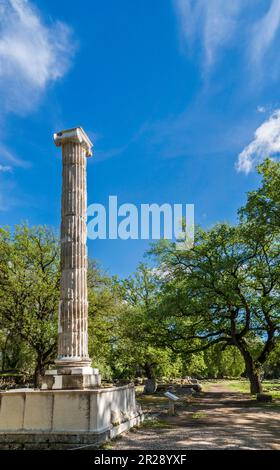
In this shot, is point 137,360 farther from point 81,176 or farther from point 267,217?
point 81,176

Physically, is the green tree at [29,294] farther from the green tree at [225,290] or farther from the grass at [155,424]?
the grass at [155,424]

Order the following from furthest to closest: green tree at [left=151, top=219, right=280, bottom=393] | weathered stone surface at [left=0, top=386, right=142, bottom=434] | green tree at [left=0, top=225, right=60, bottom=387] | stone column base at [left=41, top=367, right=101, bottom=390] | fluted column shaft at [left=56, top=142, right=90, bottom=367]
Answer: green tree at [left=0, top=225, right=60, bottom=387], green tree at [left=151, top=219, right=280, bottom=393], fluted column shaft at [left=56, top=142, right=90, bottom=367], stone column base at [left=41, top=367, right=101, bottom=390], weathered stone surface at [left=0, top=386, right=142, bottom=434]

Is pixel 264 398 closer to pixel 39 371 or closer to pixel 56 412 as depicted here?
pixel 39 371

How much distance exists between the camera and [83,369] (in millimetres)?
12352

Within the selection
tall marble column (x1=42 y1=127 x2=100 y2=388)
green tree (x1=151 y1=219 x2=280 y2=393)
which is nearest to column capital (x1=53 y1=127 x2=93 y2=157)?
tall marble column (x1=42 y1=127 x2=100 y2=388)

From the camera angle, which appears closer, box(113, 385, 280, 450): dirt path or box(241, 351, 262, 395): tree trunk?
box(113, 385, 280, 450): dirt path

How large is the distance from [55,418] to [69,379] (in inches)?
59.8

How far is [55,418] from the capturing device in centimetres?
1080

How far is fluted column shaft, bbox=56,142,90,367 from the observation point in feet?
42.9

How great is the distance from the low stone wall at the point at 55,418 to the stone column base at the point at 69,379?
0.98 meters

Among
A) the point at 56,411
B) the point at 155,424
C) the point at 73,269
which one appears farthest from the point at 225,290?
the point at 56,411

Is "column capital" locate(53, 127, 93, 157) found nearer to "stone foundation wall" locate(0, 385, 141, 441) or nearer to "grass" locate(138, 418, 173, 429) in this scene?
"stone foundation wall" locate(0, 385, 141, 441)

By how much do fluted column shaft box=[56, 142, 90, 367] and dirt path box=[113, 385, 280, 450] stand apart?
311cm
